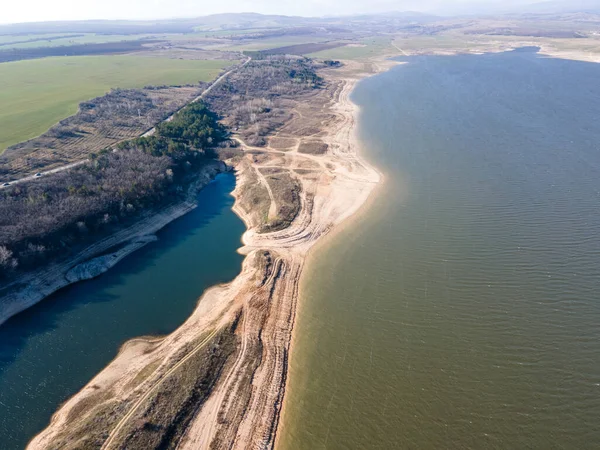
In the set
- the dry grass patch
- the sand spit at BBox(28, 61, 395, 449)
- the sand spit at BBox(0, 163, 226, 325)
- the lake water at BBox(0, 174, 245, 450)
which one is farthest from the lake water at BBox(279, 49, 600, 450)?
the sand spit at BBox(0, 163, 226, 325)

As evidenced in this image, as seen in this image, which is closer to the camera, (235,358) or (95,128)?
(235,358)

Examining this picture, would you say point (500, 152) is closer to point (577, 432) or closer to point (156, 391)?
point (577, 432)

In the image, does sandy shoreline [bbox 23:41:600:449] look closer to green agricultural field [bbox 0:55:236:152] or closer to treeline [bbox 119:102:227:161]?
treeline [bbox 119:102:227:161]

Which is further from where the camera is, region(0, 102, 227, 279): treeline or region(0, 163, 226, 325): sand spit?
region(0, 102, 227, 279): treeline

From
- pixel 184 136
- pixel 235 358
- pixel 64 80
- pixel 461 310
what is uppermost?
pixel 64 80

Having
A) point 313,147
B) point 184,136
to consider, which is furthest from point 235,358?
point 184,136

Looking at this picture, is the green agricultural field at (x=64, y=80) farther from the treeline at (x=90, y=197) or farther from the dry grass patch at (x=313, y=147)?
the dry grass patch at (x=313, y=147)

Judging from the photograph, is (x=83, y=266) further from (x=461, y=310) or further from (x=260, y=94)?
(x=260, y=94)
